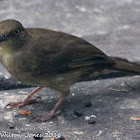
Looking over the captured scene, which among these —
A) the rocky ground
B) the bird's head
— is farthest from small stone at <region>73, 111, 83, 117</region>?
the bird's head

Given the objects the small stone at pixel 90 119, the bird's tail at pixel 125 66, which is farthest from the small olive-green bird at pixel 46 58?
the small stone at pixel 90 119

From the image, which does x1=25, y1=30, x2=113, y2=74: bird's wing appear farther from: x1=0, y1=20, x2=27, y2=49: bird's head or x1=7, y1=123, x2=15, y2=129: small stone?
x1=7, y1=123, x2=15, y2=129: small stone

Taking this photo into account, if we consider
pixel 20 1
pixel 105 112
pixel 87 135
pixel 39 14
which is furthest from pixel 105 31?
pixel 87 135

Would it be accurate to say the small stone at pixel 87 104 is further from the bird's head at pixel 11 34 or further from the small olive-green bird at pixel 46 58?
the bird's head at pixel 11 34

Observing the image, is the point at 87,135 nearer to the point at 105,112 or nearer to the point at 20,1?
the point at 105,112

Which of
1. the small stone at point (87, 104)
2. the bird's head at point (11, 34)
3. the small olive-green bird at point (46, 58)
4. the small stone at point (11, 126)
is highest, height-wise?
→ the bird's head at point (11, 34)

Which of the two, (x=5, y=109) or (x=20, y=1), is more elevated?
(x=20, y=1)

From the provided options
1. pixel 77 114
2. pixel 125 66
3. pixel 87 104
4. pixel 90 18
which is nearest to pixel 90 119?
pixel 77 114

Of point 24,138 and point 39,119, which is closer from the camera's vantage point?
point 24,138
